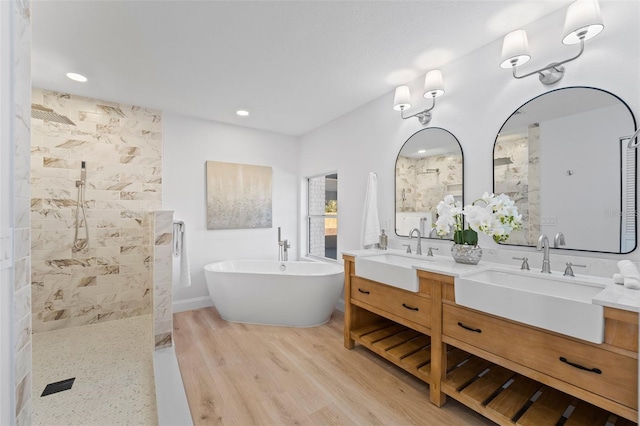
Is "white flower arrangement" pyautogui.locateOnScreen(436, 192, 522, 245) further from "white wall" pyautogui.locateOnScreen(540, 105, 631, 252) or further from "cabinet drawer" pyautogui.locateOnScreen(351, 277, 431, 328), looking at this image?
"cabinet drawer" pyautogui.locateOnScreen(351, 277, 431, 328)

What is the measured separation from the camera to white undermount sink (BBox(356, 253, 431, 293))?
1.95 m

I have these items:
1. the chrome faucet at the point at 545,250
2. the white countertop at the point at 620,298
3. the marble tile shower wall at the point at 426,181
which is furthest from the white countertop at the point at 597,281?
the marble tile shower wall at the point at 426,181

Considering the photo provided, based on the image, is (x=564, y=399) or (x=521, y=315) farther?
(x=564, y=399)

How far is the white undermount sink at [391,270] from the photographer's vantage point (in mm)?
1954

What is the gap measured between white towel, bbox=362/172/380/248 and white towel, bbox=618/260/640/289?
175cm

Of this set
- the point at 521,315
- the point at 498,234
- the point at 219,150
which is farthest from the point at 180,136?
the point at 521,315

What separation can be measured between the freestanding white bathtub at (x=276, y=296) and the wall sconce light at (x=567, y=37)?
7.67ft

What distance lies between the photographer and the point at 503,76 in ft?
6.63

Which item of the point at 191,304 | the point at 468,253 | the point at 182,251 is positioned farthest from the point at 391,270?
the point at 191,304

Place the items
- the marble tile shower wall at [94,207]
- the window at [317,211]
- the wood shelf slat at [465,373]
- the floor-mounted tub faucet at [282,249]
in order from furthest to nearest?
the window at [317,211], the floor-mounted tub faucet at [282,249], the marble tile shower wall at [94,207], the wood shelf slat at [465,373]

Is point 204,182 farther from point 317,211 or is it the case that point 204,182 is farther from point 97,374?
point 97,374

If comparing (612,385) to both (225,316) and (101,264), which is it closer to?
(225,316)

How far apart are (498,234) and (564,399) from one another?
979 mm

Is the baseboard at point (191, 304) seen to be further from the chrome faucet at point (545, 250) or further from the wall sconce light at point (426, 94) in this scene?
the chrome faucet at point (545, 250)
